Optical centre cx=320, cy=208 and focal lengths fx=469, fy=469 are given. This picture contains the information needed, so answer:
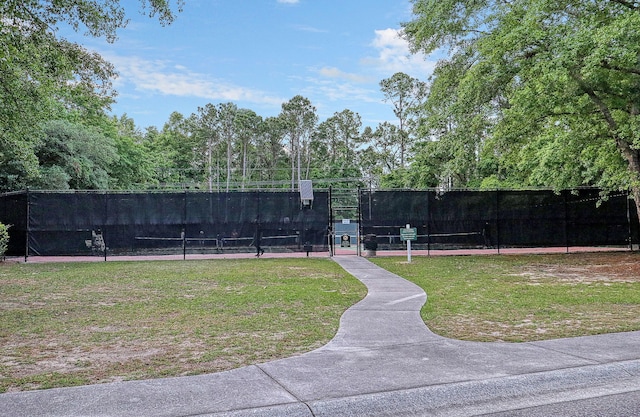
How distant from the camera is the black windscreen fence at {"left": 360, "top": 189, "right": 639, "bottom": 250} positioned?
16438 mm

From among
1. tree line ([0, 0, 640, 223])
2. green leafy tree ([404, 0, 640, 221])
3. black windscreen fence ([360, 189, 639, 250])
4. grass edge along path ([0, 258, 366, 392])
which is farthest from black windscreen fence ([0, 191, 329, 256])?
green leafy tree ([404, 0, 640, 221])

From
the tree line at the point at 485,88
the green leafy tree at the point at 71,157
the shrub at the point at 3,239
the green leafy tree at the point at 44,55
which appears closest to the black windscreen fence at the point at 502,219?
the tree line at the point at 485,88

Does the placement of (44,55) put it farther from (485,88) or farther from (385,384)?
(485,88)

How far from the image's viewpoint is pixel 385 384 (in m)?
3.61

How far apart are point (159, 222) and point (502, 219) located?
12.0 metres

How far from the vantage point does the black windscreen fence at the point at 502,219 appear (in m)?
16.4

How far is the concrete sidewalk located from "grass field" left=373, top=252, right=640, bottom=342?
0.65 m

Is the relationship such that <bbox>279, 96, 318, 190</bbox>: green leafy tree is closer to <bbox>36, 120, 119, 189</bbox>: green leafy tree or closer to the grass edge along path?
<bbox>36, 120, 119, 189</bbox>: green leafy tree

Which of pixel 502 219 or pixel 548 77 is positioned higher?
pixel 548 77

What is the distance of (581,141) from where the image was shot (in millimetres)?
13336

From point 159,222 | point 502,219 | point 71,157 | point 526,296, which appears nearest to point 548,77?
point 526,296

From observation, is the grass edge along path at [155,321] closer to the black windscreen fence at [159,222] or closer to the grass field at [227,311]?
the grass field at [227,311]

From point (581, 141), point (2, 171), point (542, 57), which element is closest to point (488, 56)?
point (542, 57)

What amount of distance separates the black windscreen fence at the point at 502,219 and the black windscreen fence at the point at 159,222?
241 centimetres
